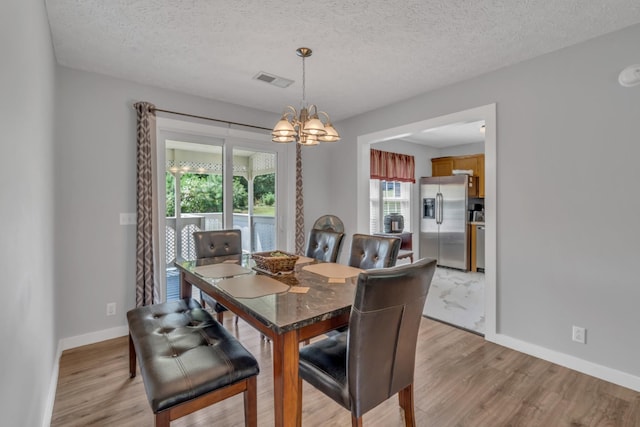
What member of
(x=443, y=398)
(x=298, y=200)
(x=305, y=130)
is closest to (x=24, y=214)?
(x=305, y=130)

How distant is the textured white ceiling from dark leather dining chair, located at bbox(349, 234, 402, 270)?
1487 millimetres

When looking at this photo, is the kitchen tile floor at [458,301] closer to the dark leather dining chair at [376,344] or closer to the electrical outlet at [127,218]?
the dark leather dining chair at [376,344]

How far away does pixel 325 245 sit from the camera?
2.81 metres

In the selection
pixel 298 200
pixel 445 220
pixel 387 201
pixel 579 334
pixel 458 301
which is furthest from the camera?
pixel 387 201

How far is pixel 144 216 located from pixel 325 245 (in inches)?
69.0

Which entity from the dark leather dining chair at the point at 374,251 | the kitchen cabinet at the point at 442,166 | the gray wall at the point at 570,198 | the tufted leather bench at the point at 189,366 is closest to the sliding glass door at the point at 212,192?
the tufted leather bench at the point at 189,366

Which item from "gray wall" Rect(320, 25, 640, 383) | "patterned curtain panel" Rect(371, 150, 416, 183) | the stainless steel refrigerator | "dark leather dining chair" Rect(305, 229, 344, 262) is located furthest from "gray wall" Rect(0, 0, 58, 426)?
the stainless steel refrigerator

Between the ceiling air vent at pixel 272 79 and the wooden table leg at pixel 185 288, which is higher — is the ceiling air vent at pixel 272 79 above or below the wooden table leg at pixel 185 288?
above

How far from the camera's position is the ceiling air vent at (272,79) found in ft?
9.34

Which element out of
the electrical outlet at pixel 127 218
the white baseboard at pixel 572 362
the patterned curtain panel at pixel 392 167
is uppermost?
the patterned curtain panel at pixel 392 167

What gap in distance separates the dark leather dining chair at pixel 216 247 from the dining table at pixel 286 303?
0.45m

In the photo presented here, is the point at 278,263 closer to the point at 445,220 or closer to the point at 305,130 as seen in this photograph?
the point at 305,130

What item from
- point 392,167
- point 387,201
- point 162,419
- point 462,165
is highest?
point 462,165

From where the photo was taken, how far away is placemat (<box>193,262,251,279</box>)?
2039 mm
